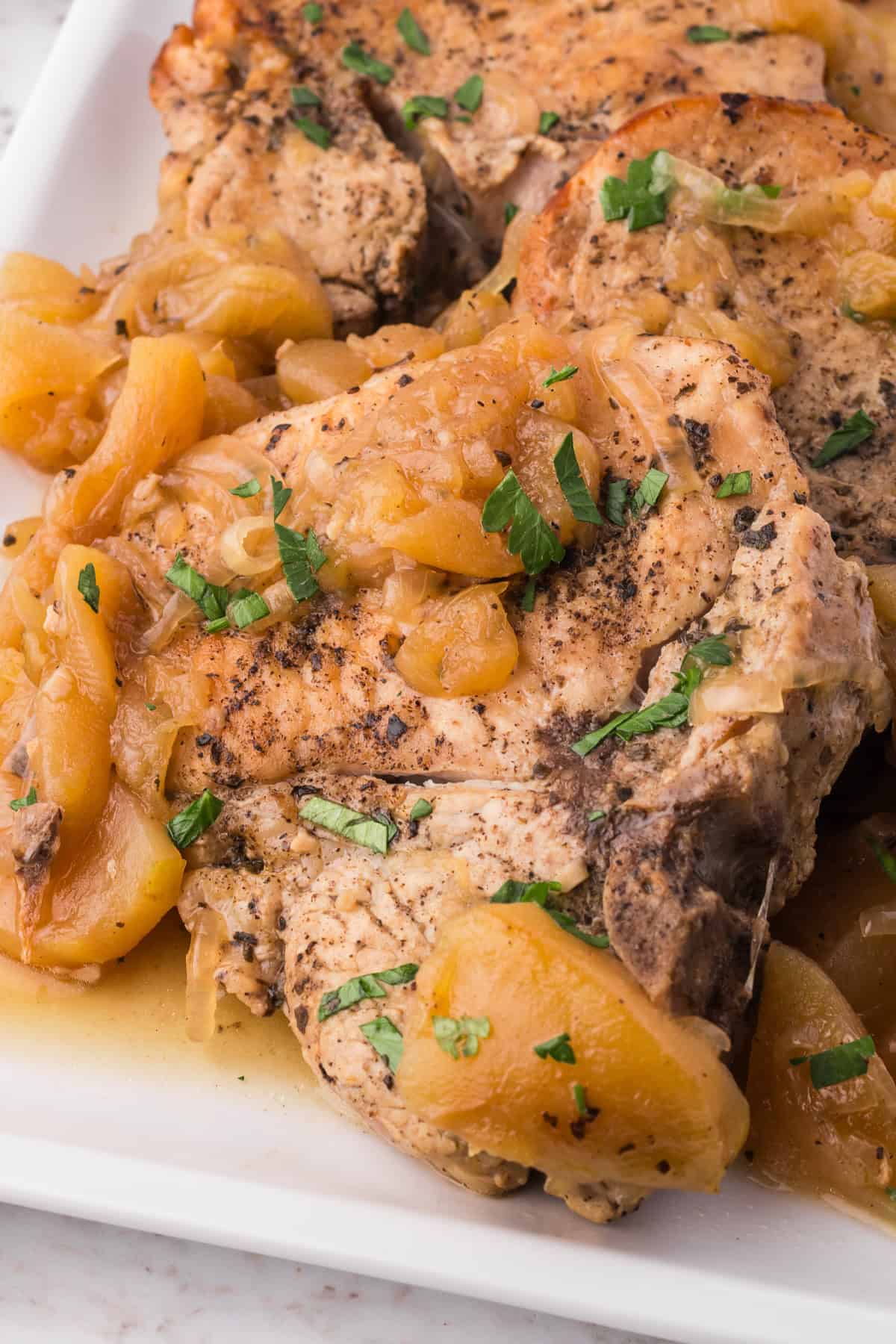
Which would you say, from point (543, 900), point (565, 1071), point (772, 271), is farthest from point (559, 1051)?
point (772, 271)

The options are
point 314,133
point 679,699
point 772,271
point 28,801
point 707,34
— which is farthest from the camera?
point 314,133

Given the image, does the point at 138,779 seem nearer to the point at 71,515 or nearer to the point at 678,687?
the point at 71,515

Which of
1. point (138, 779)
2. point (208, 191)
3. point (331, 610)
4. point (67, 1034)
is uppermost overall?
point (208, 191)

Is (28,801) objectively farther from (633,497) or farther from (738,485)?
(738,485)

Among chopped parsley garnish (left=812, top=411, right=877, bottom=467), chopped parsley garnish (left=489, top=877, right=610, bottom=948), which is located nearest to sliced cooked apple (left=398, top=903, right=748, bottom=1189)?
chopped parsley garnish (left=489, top=877, right=610, bottom=948)

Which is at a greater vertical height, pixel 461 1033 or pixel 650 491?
pixel 650 491

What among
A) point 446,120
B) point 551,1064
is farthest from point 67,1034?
point 446,120

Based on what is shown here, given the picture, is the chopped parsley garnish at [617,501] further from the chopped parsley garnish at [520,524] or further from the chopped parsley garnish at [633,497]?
the chopped parsley garnish at [520,524]
